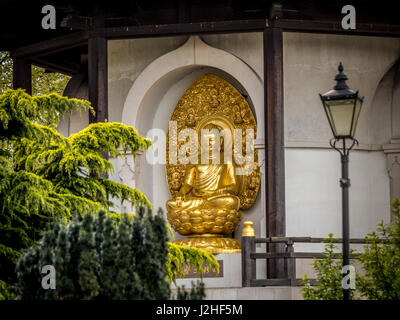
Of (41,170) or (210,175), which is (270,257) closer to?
(210,175)

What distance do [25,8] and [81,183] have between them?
6.68 metres

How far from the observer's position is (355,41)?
15141 mm

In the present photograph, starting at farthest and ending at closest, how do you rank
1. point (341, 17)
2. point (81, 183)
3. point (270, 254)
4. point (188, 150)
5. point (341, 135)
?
point (188, 150)
point (341, 17)
point (270, 254)
point (81, 183)
point (341, 135)

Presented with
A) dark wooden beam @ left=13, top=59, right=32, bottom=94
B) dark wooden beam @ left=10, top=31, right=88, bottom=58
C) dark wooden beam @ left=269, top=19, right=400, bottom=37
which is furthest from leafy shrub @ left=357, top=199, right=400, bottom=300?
dark wooden beam @ left=13, top=59, right=32, bottom=94

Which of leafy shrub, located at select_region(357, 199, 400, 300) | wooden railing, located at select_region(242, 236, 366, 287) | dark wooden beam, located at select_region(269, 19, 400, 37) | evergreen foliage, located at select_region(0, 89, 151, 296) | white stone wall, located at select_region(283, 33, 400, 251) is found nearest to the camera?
leafy shrub, located at select_region(357, 199, 400, 300)

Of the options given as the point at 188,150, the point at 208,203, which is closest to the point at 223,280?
the point at 208,203

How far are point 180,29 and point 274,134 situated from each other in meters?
2.19

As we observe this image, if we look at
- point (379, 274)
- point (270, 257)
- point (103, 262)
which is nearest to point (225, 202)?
point (270, 257)

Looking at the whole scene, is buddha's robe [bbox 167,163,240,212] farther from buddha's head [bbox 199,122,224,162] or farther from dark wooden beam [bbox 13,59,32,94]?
dark wooden beam [bbox 13,59,32,94]

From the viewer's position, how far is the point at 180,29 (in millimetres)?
14445

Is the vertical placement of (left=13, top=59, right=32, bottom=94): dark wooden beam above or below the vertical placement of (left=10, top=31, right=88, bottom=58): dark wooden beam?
below

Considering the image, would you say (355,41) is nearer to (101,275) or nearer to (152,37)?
(152,37)

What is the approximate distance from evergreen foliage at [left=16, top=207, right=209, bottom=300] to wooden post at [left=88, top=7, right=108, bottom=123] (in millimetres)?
7221

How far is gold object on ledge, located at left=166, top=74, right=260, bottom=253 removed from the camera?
15.2 metres
